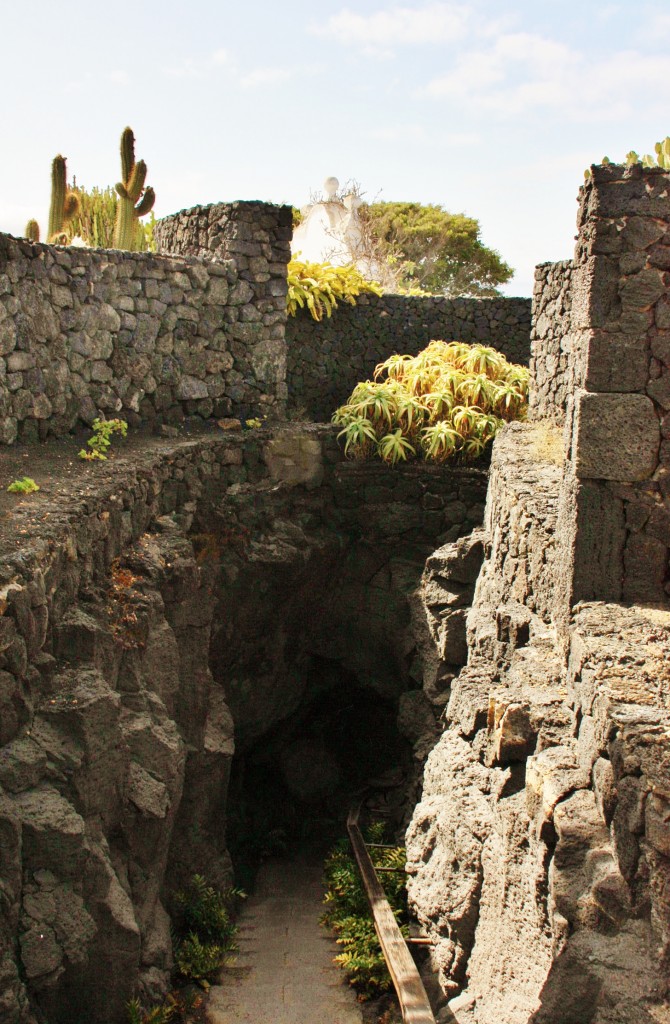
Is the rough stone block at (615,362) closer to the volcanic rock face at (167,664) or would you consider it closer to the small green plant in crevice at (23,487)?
the volcanic rock face at (167,664)

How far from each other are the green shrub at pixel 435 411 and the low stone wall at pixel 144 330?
1.10 metres

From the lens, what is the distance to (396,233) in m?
26.6

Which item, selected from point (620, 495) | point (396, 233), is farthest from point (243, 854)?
point (396, 233)

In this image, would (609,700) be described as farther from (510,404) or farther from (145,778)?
(510,404)

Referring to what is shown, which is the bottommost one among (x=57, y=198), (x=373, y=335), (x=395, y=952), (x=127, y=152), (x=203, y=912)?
(x=203, y=912)

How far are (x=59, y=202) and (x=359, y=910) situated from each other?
9042mm

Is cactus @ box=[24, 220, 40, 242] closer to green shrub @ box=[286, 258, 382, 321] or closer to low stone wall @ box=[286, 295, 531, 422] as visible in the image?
green shrub @ box=[286, 258, 382, 321]

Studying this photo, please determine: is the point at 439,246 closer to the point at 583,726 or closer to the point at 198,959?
the point at 198,959

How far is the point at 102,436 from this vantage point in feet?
28.8

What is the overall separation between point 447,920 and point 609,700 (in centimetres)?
247

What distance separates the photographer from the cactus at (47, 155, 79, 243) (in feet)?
38.9

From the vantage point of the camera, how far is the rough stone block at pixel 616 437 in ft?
15.9

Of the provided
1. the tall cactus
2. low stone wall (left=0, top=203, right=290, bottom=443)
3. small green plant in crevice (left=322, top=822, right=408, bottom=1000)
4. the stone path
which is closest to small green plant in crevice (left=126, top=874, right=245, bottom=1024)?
the stone path

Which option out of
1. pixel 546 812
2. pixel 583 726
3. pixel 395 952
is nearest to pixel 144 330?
pixel 395 952
